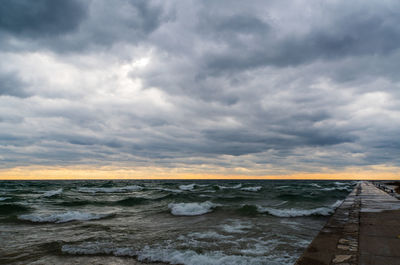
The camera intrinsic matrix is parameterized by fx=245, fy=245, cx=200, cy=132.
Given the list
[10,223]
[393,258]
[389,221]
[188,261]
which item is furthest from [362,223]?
[10,223]

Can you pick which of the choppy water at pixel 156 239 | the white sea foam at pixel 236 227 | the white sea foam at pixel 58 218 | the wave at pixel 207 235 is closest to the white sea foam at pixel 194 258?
the choppy water at pixel 156 239

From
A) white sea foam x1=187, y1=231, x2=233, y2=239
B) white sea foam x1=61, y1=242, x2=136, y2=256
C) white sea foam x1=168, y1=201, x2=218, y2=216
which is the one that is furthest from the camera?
white sea foam x1=168, y1=201, x2=218, y2=216

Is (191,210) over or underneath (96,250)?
underneath

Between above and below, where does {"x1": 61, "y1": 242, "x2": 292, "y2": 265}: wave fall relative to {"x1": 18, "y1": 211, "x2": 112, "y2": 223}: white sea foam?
above

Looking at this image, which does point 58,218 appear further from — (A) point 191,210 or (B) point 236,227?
(B) point 236,227

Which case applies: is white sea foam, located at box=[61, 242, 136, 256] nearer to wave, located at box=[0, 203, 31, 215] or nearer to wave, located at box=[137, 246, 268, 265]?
wave, located at box=[137, 246, 268, 265]

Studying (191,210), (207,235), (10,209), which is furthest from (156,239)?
(10,209)

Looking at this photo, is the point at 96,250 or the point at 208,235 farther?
the point at 208,235

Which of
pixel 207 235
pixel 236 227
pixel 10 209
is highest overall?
pixel 207 235

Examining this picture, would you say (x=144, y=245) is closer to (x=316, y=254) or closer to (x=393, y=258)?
(x=316, y=254)

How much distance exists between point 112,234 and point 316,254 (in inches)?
285

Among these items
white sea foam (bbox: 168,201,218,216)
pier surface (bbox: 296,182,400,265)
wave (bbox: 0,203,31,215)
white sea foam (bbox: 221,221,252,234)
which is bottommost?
wave (bbox: 0,203,31,215)

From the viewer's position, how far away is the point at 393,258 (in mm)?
4051

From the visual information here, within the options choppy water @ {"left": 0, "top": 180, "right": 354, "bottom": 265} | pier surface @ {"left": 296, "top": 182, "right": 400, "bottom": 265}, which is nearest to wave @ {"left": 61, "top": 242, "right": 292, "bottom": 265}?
choppy water @ {"left": 0, "top": 180, "right": 354, "bottom": 265}
